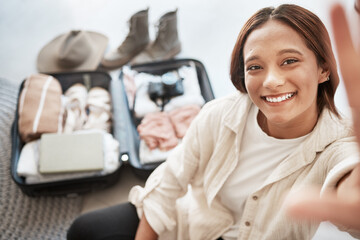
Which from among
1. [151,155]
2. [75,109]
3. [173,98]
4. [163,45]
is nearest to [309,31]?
[151,155]

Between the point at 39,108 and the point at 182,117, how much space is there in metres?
0.64

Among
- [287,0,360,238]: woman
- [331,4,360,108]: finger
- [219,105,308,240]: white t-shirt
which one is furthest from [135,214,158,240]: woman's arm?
[331,4,360,108]: finger

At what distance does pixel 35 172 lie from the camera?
141 centimetres

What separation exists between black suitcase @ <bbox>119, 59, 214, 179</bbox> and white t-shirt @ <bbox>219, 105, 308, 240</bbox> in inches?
25.2

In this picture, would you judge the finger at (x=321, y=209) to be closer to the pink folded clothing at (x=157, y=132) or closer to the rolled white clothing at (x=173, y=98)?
the pink folded clothing at (x=157, y=132)

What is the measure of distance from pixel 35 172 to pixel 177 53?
106 cm

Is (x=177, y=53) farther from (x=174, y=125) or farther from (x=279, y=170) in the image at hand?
(x=279, y=170)

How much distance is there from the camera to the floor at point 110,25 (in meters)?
2.00

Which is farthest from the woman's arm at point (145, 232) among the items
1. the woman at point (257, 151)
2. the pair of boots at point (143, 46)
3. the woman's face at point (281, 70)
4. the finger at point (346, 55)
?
the pair of boots at point (143, 46)

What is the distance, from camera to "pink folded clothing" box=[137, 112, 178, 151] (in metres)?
1.52

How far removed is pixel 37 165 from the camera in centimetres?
142

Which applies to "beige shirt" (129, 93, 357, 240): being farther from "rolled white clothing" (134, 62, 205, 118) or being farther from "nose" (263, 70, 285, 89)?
"rolled white clothing" (134, 62, 205, 118)

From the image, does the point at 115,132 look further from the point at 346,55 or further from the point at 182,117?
the point at 346,55

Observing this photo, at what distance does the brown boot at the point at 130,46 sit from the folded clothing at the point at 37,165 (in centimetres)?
66
